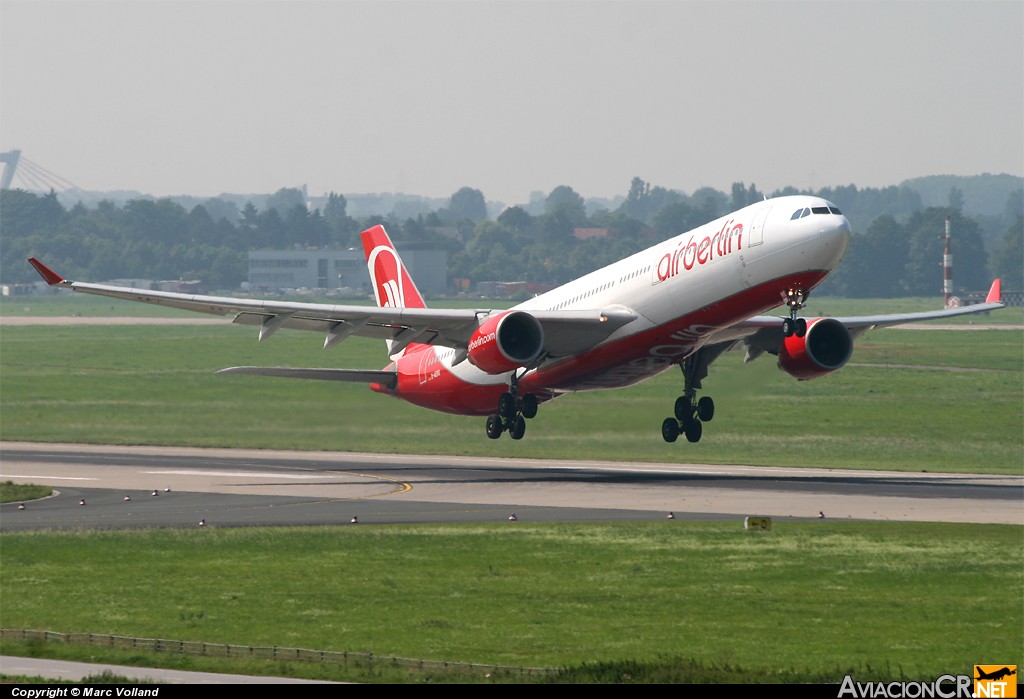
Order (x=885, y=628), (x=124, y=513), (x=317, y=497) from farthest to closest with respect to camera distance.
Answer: (x=317, y=497) < (x=124, y=513) < (x=885, y=628)

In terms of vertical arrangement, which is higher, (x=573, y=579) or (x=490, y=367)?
(x=490, y=367)

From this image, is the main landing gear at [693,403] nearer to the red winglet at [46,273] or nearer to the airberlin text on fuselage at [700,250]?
the airberlin text on fuselage at [700,250]

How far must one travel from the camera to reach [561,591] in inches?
2082

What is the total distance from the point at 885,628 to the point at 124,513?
35.3 meters

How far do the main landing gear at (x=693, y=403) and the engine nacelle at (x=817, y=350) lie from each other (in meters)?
5.28

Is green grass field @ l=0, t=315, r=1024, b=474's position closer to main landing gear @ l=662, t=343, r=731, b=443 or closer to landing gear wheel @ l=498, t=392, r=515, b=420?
main landing gear @ l=662, t=343, r=731, b=443

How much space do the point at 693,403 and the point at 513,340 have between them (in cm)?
1215

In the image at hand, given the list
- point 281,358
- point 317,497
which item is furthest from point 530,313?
point 281,358

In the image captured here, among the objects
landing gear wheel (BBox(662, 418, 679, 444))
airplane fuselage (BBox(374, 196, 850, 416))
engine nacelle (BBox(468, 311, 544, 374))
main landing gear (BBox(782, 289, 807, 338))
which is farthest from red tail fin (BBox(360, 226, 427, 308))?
main landing gear (BBox(782, 289, 807, 338))

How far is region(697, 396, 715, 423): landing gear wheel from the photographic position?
69.4 metres

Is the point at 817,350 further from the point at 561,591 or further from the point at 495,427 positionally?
the point at 561,591

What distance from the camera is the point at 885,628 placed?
47844mm

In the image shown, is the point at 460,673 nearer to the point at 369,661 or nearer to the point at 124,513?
the point at 369,661

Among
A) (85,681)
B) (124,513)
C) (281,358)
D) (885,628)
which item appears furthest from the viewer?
(281,358)
